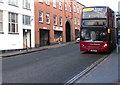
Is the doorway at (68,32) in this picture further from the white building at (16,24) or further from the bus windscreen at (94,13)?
the bus windscreen at (94,13)

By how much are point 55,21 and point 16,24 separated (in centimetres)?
1284

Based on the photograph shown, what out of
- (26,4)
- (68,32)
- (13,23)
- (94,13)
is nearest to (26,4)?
(26,4)

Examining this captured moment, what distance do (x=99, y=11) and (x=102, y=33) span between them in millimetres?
1900

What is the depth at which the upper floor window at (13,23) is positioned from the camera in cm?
2548

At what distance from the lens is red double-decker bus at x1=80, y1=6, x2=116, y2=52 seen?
1855 cm

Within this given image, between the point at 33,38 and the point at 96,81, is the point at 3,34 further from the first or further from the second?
the point at 96,81

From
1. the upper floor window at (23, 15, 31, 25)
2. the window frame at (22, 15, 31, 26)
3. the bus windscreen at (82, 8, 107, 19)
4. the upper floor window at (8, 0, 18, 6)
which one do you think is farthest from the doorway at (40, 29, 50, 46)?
the bus windscreen at (82, 8, 107, 19)

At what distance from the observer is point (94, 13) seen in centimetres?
1892

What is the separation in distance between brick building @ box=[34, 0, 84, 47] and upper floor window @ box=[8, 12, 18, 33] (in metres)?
4.98

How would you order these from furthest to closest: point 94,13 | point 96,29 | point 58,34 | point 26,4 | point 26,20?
point 58,34 → point 26,4 → point 26,20 → point 94,13 → point 96,29

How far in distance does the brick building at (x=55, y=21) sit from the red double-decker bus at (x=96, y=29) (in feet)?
43.7

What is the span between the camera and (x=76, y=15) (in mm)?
51312

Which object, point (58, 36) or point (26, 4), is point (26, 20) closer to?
point (26, 4)

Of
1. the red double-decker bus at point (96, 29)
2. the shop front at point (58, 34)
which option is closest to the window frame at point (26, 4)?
the shop front at point (58, 34)
